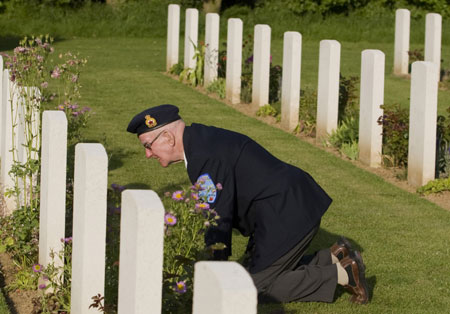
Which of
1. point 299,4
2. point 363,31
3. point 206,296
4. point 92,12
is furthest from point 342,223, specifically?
point 299,4

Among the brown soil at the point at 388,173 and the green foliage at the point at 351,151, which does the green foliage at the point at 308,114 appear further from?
the green foliage at the point at 351,151

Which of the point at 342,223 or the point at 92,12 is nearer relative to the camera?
the point at 342,223

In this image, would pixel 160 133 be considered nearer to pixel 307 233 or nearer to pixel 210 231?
pixel 210 231

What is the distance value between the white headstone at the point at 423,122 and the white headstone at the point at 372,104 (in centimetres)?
85

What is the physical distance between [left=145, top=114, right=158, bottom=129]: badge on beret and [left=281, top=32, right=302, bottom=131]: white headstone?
6572mm

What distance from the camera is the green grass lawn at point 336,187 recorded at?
6262 millimetres

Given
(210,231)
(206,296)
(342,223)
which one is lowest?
(342,223)

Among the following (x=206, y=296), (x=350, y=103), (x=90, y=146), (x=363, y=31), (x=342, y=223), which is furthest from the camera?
(x=363, y=31)

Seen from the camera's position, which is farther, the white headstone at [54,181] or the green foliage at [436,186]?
the green foliage at [436,186]

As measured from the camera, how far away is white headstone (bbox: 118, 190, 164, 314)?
11.7 feet

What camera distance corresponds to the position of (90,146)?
464 cm

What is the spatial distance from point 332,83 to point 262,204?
18.1 feet

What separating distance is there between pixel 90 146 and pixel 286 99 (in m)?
7.49

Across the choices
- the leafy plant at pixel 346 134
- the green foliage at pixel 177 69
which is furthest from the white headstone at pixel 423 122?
the green foliage at pixel 177 69
